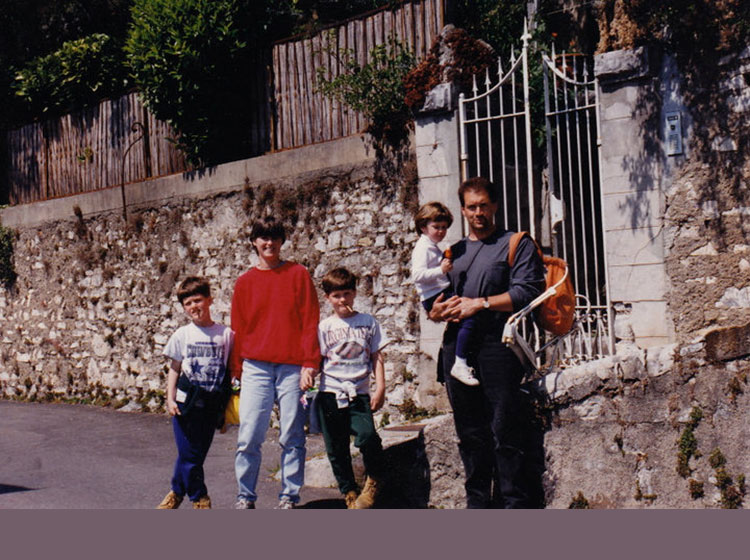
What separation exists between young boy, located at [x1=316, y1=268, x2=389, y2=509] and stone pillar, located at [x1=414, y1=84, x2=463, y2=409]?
7.90ft

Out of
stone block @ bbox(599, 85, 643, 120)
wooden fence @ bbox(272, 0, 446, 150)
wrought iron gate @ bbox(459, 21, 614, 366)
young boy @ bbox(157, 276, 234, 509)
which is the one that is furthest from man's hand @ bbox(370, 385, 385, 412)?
wooden fence @ bbox(272, 0, 446, 150)

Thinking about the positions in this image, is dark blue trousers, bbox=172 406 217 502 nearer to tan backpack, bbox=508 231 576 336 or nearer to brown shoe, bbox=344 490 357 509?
brown shoe, bbox=344 490 357 509

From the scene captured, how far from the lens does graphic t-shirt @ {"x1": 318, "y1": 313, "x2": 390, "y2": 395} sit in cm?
553

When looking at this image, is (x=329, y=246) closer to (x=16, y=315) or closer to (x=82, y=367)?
(x=82, y=367)

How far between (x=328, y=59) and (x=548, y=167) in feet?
10.3

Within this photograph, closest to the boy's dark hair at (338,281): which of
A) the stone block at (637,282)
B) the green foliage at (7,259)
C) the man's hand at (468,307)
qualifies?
the man's hand at (468,307)

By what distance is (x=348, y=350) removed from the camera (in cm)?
553

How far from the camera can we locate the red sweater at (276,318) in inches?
217

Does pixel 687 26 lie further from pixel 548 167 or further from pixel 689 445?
pixel 689 445

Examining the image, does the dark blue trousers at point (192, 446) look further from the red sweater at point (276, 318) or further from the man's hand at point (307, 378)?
the man's hand at point (307, 378)

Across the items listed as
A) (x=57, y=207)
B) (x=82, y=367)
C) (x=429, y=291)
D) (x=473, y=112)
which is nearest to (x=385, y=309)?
(x=473, y=112)

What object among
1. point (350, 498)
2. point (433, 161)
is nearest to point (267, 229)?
point (350, 498)

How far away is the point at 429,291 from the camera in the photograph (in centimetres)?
520

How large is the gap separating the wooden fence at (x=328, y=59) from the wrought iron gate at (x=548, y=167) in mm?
1058
